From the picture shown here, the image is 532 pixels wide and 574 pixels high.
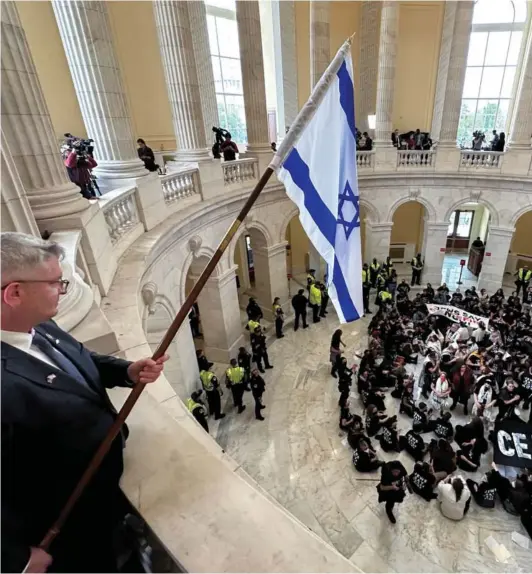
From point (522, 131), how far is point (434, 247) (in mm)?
5358

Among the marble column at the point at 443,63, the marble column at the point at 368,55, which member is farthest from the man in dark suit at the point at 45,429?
the marble column at the point at 368,55

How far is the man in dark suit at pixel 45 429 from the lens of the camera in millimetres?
1541

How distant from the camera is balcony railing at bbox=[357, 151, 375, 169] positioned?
1559 cm

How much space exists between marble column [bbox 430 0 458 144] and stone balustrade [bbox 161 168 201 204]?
1289 centimetres

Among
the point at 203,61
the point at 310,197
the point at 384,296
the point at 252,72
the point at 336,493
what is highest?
the point at 203,61

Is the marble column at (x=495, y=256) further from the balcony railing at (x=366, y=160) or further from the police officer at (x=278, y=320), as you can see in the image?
the police officer at (x=278, y=320)

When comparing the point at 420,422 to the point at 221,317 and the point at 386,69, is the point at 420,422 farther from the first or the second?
the point at 386,69

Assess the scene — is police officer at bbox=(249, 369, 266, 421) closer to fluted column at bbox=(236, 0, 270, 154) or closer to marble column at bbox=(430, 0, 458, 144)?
fluted column at bbox=(236, 0, 270, 154)

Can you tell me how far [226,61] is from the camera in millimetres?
18344

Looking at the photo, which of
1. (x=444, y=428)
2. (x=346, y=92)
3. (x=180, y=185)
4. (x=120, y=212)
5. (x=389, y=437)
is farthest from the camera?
(x=180, y=185)

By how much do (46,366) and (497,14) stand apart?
2713cm

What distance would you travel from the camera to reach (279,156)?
2.88 meters

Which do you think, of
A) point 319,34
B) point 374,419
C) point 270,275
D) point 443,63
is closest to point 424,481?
point 374,419

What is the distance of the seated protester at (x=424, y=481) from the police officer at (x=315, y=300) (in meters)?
7.64
